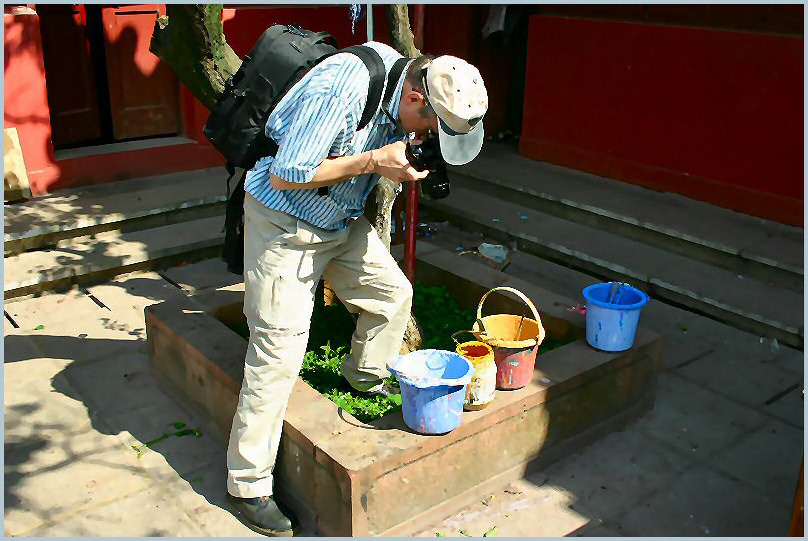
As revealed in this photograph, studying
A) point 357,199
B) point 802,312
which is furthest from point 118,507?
point 802,312

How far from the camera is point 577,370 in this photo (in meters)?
4.90

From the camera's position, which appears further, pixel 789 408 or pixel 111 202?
pixel 111 202

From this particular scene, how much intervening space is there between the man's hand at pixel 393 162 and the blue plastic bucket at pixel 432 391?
39.3 inches

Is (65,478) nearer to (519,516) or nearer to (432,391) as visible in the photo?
(432,391)

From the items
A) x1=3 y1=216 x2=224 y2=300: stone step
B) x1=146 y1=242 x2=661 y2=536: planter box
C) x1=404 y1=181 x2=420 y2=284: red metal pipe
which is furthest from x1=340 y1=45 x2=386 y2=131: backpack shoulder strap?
x1=3 y1=216 x2=224 y2=300: stone step

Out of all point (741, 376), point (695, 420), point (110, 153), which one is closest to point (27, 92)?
point (110, 153)

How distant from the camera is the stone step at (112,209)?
7688 mm

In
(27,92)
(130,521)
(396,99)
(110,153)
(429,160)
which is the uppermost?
(396,99)

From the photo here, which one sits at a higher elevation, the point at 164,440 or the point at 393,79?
the point at 393,79

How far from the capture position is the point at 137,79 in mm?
9695

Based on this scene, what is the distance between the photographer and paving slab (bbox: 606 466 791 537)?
14.3ft

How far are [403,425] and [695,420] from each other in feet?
6.96

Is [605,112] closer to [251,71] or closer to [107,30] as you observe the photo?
[107,30]

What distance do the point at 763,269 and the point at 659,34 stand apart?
288 centimetres
